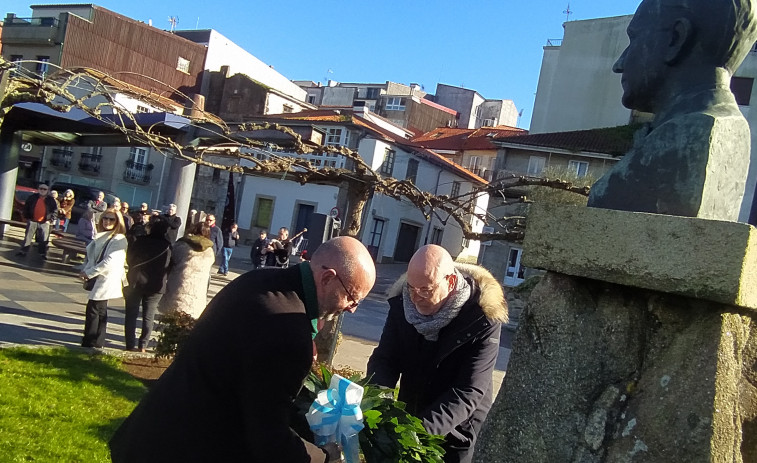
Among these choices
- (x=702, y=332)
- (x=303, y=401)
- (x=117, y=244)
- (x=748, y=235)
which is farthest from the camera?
(x=117, y=244)

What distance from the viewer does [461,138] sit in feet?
145

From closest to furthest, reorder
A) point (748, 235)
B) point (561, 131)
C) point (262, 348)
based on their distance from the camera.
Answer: point (748, 235), point (262, 348), point (561, 131)

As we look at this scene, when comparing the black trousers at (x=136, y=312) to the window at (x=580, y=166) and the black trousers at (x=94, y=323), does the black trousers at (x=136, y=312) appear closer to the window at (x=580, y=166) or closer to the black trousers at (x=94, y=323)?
the black trousers at (x=94, y=323)

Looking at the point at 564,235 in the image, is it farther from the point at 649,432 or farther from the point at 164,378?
the point at 164,378

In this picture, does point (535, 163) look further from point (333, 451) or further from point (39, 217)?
point (333, 451)

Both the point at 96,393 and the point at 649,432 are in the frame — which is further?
the point at 96,393

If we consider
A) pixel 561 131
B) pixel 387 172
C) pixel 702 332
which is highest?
pixel 561 131

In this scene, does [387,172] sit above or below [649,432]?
above

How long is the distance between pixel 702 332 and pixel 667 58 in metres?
1.13

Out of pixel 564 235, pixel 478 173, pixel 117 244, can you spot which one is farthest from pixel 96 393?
pixel 478 173

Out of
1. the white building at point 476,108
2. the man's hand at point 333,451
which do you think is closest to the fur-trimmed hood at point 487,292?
the man's hand at point 333,451

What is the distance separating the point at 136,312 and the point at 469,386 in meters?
6.16

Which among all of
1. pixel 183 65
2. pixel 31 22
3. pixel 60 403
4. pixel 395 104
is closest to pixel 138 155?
pixel 183 65

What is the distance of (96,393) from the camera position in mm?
6504
